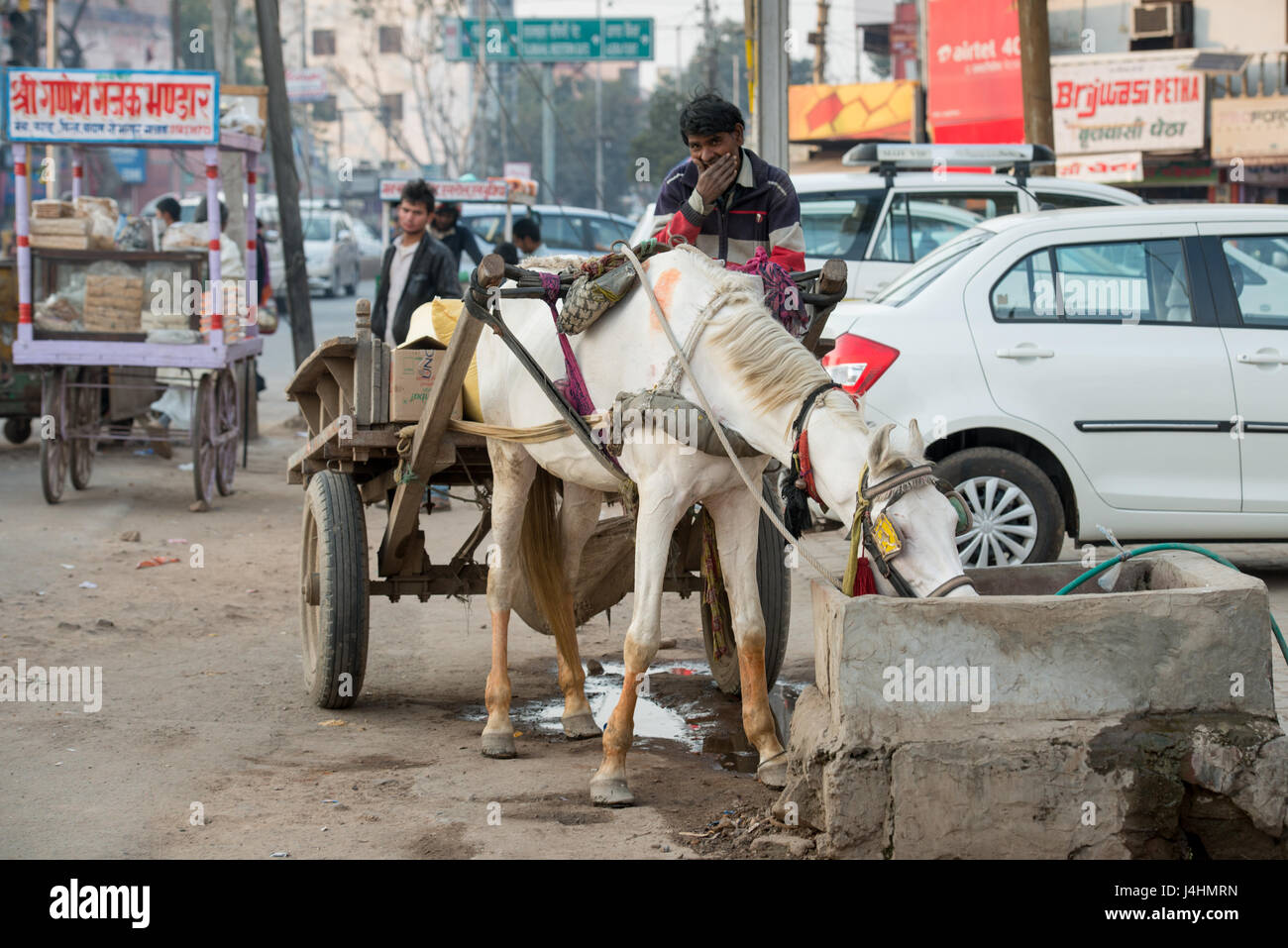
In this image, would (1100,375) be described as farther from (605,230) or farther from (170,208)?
(605,230)

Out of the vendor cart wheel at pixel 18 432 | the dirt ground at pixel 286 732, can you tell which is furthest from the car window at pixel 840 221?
the vendor cart wheel at pixel 18 432

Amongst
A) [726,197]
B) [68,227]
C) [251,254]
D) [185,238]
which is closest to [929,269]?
[726,197]

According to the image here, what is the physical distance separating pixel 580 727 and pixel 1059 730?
215cm

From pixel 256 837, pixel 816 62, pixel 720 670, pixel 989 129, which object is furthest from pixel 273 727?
pixel 816 62

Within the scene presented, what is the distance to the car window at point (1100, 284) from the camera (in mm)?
6945

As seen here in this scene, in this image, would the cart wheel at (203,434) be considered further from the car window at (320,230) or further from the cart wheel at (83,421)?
the car window at (320,230)

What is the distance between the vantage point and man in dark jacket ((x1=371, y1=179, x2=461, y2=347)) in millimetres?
8781

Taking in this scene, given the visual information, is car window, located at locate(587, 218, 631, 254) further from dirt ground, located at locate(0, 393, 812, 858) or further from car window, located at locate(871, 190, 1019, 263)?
dirt ground, located at locate(0, 393, 812, 858)

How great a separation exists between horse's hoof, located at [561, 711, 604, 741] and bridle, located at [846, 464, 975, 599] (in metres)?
1.99

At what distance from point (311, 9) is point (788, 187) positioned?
60289 mm

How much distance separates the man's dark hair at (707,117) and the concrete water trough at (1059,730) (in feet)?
6.18

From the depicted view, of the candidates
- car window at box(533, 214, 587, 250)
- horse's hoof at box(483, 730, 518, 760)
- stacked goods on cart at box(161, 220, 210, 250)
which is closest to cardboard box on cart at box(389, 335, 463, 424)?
horse's hoof at box(483, 730, 518, 760)

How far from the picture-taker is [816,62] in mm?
36250

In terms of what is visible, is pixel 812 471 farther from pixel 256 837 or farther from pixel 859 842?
pixel 256 837
